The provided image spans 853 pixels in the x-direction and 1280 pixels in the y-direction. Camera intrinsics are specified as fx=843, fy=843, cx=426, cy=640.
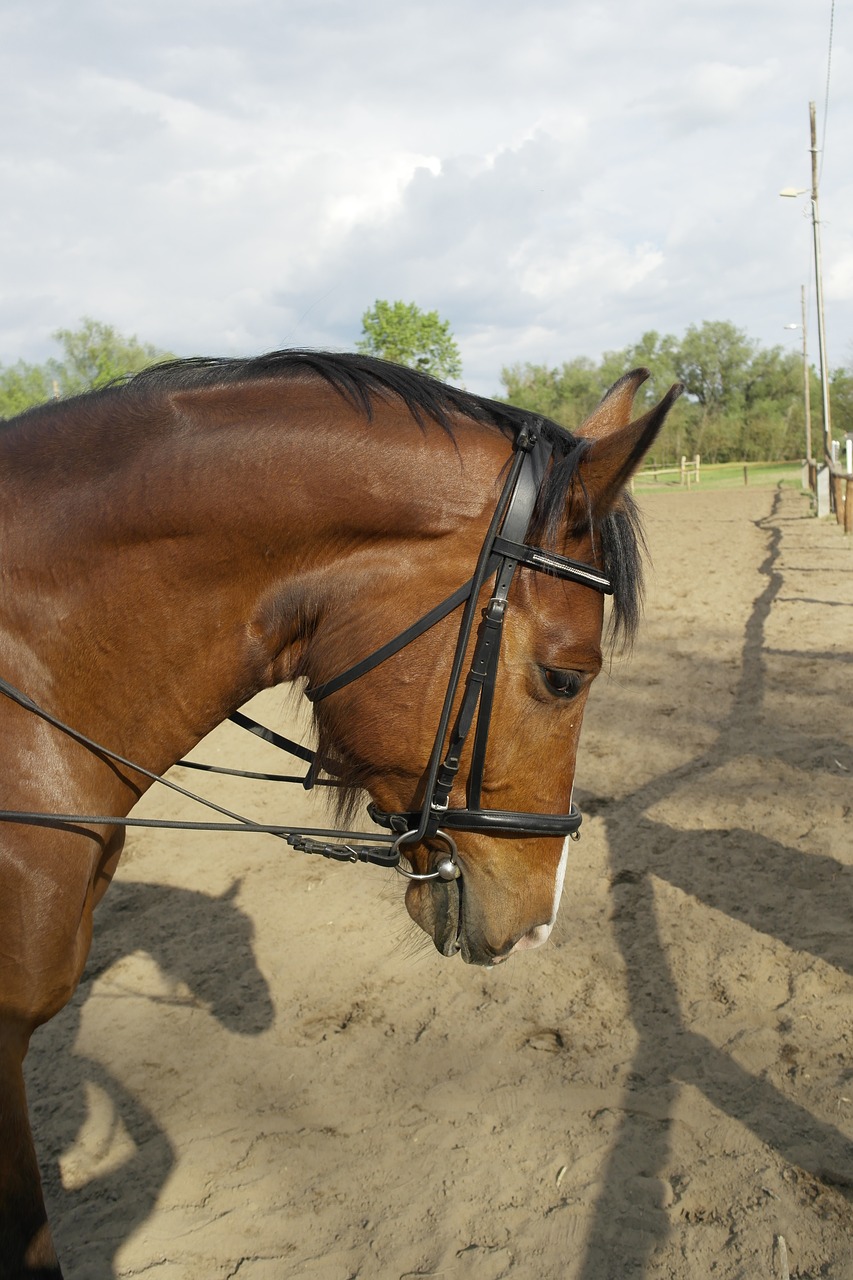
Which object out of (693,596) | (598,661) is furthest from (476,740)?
(693,596)

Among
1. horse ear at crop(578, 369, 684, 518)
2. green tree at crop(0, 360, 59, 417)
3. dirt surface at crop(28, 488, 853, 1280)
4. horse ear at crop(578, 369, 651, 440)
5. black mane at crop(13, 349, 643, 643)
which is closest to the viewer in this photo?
horse ear at crop(578, 369, 684, 518)

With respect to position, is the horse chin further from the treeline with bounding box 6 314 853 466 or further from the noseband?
the treeline with bounding box 6 314 853 466

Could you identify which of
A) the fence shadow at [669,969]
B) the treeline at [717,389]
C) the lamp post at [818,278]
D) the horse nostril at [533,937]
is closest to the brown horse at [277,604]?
the horse nostril at [533,937]

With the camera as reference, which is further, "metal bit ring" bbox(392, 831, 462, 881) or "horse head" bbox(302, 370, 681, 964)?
"metal bit ring" bbox(392, 831, 462, 881)

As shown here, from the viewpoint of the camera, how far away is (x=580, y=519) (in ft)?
6.43

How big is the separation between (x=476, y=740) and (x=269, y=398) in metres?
0.94

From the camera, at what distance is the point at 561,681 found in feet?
6.46

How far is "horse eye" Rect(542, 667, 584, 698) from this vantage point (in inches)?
77.0

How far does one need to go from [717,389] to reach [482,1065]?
78.2 meters

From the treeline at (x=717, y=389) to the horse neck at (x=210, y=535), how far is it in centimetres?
6046

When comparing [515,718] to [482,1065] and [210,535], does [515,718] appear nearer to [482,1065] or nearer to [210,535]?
[210,535]

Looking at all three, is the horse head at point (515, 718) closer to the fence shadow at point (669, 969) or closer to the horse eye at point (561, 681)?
the horse eye at point (561, 681)

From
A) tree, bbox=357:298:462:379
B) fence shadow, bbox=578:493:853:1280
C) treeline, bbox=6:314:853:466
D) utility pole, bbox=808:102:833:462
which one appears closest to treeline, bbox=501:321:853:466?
treeline, bbox=6:314:853:466

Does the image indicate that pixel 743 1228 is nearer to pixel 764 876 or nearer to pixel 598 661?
pixel 598 661
